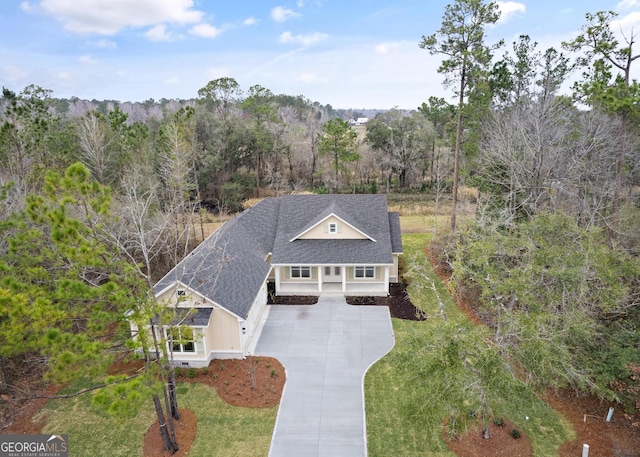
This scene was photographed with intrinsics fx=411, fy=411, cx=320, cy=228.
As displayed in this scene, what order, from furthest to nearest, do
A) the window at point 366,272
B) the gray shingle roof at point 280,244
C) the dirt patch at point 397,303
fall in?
the window at point 366,272 → the dirt patch at point 397,303 → the gray shingle roof at point 280,244

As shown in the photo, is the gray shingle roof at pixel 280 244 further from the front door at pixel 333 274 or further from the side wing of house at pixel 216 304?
the front door at pixel 333 274

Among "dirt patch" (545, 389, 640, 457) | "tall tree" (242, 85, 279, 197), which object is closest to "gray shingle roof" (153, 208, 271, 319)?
"dirt patch" (545, 389, 640, 457)

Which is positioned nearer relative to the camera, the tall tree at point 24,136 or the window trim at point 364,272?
the tall tree at point 24,136

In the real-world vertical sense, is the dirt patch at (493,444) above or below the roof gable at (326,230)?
below

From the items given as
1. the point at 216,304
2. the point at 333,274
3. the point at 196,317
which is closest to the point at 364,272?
the point at 333,274

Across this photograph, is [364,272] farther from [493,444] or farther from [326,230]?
[493,444]

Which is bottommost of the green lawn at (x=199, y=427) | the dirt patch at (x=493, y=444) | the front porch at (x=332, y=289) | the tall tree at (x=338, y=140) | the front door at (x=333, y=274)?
the green lawn at (x=199, y=427)

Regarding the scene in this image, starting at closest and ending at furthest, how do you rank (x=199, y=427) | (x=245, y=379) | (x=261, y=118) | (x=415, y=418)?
1. (x=415, y=418)
2. (x=199, y=427)
3. (x=245, y=379)
4. (x=261, y=118)

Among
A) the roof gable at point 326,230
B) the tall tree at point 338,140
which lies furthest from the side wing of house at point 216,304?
the tall tree at point 338,140
